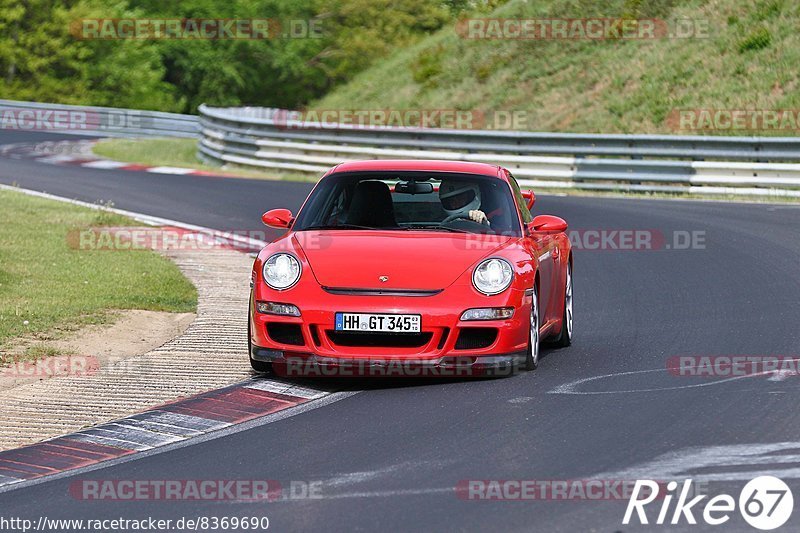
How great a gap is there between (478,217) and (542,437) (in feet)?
8.91

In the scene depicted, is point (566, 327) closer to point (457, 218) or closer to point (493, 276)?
point (457, 218)

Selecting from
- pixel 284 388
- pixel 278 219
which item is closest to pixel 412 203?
pixel 278 219

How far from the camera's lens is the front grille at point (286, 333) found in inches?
331

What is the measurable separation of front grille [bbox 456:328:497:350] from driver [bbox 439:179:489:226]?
4.13 feet

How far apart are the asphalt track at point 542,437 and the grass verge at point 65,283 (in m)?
3.25

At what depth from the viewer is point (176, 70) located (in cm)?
6812

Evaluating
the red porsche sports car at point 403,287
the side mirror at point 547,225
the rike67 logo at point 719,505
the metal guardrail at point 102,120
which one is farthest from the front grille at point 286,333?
the metal guardrail at point 102,120

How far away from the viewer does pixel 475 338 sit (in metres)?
8.38

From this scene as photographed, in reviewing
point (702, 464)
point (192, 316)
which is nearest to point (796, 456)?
point (702, 464)

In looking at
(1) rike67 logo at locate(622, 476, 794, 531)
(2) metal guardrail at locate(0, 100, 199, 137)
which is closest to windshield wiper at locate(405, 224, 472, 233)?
(1) rike67 logo at locate(622, 476, 794, 531)

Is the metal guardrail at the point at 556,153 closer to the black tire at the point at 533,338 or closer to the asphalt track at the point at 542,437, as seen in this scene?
the asphalt track at the point at 542,437

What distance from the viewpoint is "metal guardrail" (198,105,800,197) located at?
22438 mm

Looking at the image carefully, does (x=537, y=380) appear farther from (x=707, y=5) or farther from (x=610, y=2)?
(x=610, y=2)

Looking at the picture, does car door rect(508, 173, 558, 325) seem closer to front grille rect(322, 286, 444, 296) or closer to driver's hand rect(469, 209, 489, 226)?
driver's hand rect(469, 209, 489, 226)
